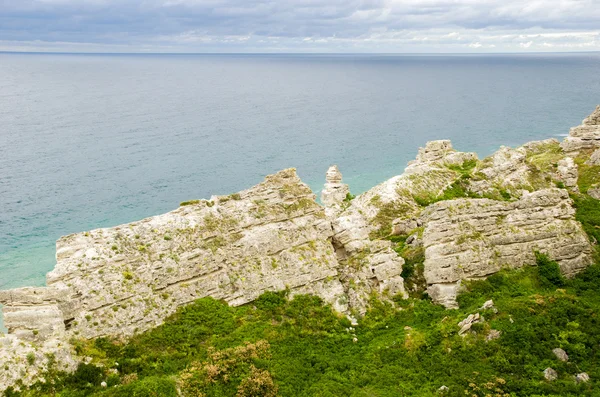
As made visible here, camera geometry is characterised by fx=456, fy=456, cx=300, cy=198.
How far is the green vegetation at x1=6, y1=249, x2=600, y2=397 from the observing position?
21500mm

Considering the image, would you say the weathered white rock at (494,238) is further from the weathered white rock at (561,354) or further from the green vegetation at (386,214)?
the weathered white rock at (561,354)

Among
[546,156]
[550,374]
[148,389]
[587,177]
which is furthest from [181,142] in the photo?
[550,374]

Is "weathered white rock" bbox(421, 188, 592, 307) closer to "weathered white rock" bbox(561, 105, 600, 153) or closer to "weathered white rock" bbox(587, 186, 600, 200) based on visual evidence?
"weathered white rock" bbox(587, 186, 600, 200)

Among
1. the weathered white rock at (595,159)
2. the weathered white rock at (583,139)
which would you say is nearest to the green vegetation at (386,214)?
the weathered white rock at (595,159)

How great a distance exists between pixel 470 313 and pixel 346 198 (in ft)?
73.0

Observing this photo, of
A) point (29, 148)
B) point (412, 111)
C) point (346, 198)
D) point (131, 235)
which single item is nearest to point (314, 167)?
point (346, 198)

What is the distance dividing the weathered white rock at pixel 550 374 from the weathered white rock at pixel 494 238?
25.4 feet

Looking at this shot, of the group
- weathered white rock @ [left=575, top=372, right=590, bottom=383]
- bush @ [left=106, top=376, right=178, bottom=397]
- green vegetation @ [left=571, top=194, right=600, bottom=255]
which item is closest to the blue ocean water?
bush @ [left=106, top=376, right=178, bottom=397]

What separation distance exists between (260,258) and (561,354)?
17517mm

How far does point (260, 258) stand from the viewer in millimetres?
29719

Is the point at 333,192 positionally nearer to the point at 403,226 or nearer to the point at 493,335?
the point at 403,226

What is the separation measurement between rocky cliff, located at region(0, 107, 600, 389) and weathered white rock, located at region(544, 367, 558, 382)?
8003mm

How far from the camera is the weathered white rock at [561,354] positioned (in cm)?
2259

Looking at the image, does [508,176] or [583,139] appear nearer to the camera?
[508,176]
